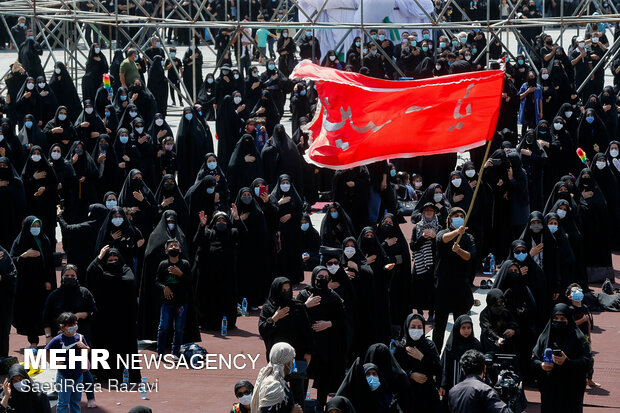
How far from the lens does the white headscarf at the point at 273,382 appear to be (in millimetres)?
7895

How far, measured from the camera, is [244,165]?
571 inches

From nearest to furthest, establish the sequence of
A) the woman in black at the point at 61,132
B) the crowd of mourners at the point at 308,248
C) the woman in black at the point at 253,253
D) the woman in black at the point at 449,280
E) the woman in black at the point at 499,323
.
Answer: the crowd of mourners at the point at 308,248 < the woman in black at the point at 499,323 < the woman in black at the point at 449,280 < the woman in black at the point at 253,253 < the woman in black at the point at 61,132

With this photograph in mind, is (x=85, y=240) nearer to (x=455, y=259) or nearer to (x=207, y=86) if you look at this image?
(x=455, y=259)

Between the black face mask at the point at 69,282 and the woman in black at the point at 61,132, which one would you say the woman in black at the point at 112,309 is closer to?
the black face mask at the point at 69,282

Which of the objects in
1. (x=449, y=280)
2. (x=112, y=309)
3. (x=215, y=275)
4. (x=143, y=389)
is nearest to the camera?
(x=143, y=389)

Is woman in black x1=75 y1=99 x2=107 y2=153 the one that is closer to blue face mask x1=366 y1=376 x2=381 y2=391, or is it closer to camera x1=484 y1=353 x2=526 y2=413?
camera x1=484 y1=353 x2=526 y2=413

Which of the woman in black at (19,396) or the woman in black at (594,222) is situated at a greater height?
the woman in black at (19,396)

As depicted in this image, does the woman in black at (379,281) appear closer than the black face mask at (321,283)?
No

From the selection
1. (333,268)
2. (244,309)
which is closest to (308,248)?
(244,309)

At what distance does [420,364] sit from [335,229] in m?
3.21

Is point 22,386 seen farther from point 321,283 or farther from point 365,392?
point 321,283

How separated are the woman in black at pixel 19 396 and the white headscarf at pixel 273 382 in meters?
1.26

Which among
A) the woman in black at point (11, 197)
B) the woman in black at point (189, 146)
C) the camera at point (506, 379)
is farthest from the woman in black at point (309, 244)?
the camera at point (506, 379)

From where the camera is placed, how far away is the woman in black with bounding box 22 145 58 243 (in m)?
13.0
